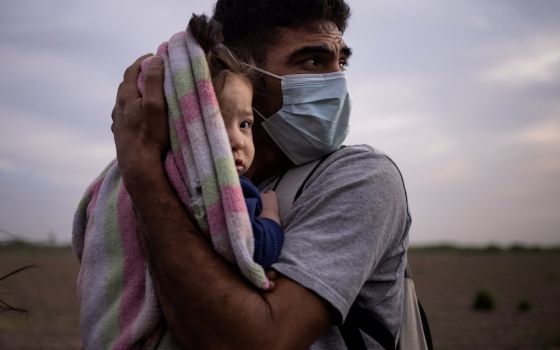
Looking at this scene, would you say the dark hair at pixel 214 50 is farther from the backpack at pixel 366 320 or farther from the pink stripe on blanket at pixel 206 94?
the backpack at pixel 366 320

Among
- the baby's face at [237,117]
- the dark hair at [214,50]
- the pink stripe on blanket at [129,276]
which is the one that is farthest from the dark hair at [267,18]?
the pink stripe on blanket at [129,276]

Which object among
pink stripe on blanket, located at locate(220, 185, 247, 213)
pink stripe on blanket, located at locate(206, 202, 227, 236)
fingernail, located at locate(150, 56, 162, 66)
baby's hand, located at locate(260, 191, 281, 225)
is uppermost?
fingernail, located at locate(150, 56, 162, 66)

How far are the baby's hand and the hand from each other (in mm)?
518

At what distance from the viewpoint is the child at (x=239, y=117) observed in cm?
256

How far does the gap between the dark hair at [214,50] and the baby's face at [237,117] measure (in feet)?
0.12

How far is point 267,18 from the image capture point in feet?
11.7

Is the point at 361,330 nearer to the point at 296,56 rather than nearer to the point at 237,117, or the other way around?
the point at 237,117

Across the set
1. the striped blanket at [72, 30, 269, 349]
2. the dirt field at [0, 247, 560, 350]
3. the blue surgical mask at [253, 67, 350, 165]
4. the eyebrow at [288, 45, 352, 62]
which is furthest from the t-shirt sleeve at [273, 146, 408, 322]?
the dirt field at [0, 247, 560, 350]

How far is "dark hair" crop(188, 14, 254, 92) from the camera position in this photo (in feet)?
8.82

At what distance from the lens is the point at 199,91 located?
99.0 inches

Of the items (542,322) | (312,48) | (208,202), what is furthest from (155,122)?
(542,322)

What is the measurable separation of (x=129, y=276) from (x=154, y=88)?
2.58ft

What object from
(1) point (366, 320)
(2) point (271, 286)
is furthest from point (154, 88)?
(1) point (366, 320)

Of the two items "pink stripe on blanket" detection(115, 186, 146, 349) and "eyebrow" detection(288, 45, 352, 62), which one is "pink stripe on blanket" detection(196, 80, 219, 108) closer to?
"pink stripe on blanket" detection(115, 186, 146, 349)
